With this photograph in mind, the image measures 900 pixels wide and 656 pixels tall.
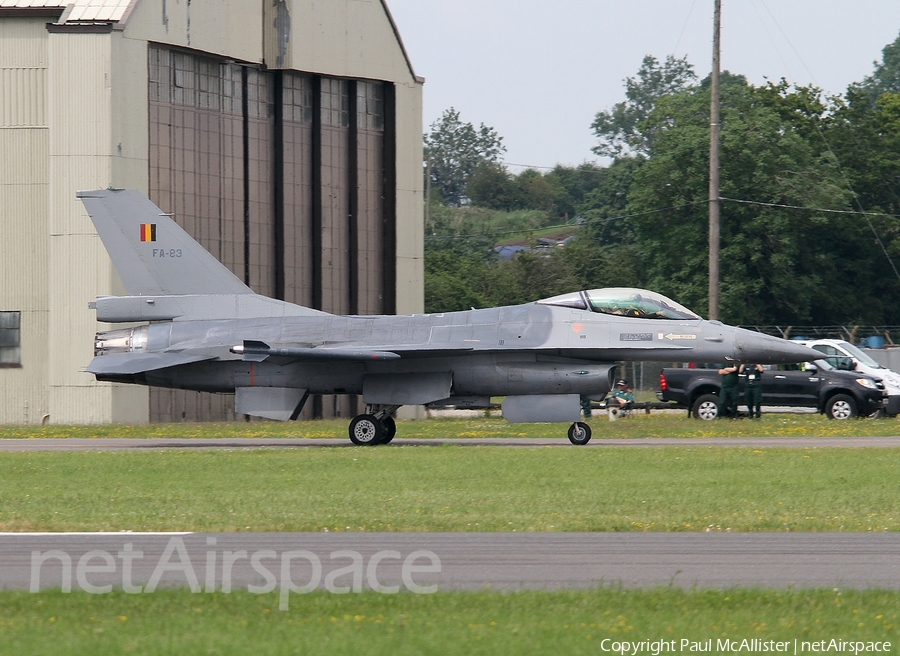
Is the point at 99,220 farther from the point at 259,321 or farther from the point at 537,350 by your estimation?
the point at 537,350

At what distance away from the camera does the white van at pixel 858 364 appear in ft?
103

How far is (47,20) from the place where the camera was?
108 ft

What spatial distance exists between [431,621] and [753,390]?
934 inches

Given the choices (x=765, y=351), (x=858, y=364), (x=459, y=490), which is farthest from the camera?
(x=858, y=364)

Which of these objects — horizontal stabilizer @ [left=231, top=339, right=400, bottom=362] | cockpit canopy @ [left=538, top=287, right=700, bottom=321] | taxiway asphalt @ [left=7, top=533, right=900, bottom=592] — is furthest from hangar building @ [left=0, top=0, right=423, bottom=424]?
taxiway asphalt @ [left=7, top=533, right=900, bottom=592]

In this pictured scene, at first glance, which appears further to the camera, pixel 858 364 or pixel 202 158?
pixel 202 158

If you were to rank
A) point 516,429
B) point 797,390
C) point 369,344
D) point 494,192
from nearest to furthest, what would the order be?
point 369,344, point 516,429, point 797,390, point 494,192

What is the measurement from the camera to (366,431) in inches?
903

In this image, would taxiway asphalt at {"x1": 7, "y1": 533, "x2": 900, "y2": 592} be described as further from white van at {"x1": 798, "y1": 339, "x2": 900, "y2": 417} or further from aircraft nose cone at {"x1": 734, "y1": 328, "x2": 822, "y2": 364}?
white van at {"x1": 798, "y1": 339, "x2": 900, "y2": 417}

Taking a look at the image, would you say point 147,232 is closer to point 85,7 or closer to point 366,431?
point 366,431

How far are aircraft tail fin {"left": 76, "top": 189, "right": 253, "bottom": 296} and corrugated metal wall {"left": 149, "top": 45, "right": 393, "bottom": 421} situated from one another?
32.0 feet

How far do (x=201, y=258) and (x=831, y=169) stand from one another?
46816 mm

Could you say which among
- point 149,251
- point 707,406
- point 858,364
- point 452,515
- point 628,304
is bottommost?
point 707,406

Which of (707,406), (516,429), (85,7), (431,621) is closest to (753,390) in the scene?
(707,406)
